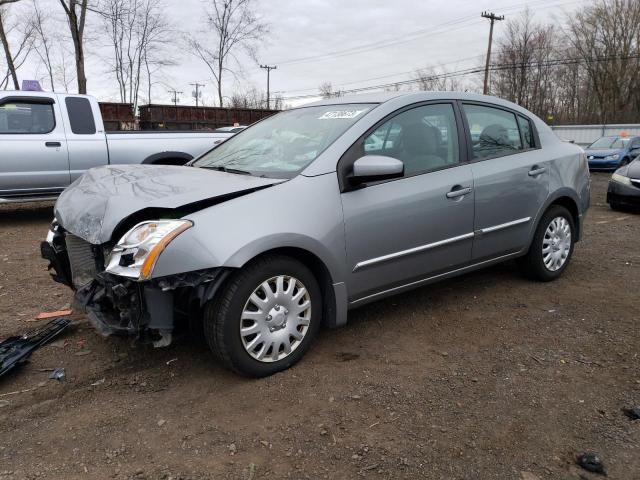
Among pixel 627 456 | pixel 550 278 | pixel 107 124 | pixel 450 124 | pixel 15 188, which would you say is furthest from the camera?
pixel 107 124

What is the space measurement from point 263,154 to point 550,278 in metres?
2.93

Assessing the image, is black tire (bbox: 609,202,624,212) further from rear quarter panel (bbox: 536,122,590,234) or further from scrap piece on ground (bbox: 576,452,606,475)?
scrap piece on ground (bbox: 576,452,606,475)

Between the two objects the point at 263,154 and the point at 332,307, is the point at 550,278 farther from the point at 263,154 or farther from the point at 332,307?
the point at 263,154

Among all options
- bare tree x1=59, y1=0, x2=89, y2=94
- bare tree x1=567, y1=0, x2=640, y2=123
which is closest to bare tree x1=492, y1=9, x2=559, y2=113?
bare tree x1=567, y1=0, x2=640, y2=123

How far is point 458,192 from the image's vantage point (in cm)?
379

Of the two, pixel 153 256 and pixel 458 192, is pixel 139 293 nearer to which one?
pixel 153 256

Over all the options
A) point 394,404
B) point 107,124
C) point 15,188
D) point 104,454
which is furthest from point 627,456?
point 107,124

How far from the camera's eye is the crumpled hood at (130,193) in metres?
2.78

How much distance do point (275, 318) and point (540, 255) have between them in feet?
9.19

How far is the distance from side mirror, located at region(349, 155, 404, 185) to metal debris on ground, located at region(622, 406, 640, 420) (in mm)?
1801

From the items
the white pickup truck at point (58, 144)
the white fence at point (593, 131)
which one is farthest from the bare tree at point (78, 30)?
the white fence at point (593, 131)

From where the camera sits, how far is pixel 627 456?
2.35 m

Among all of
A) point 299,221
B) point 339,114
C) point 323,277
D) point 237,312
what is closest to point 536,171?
point 339,114

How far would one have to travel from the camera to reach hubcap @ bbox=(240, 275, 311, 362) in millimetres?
2893
